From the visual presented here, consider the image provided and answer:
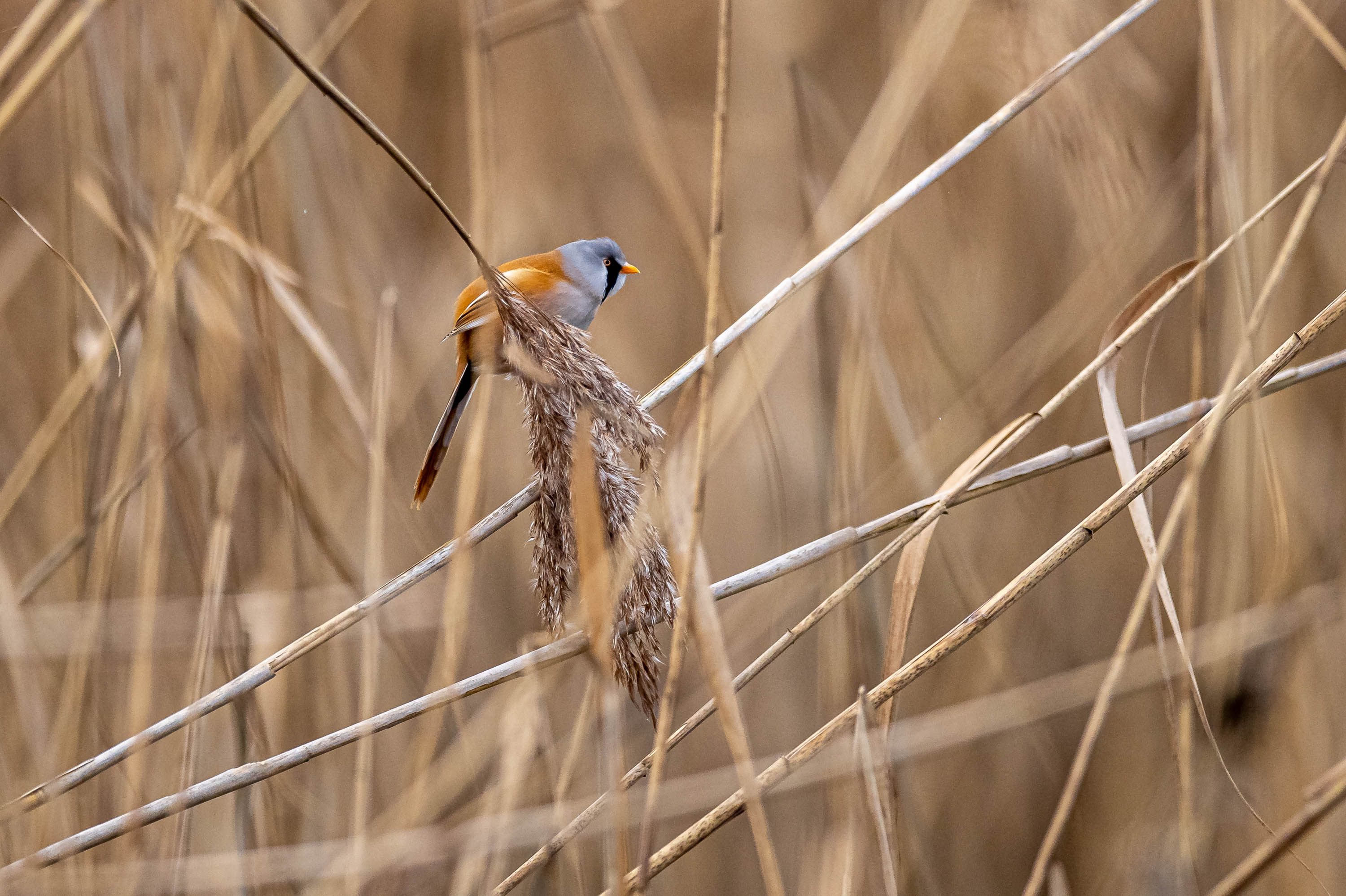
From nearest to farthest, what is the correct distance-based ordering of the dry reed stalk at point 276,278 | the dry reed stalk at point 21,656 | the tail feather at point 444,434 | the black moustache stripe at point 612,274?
the dry reed stalk at point 21,656, the dry reed stalk at point 276,278, the tail feather at point 444,434, the black moustache stripe at point 612,274

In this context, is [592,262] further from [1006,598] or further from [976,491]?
[1006,598]

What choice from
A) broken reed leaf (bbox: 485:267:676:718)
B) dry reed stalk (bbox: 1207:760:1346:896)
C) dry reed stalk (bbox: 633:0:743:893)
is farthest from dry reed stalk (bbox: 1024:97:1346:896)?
broken reed leaf (bbox: 485:267:676:718)

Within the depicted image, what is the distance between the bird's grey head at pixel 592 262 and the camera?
140cm

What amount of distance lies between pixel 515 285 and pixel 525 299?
204 millimetres

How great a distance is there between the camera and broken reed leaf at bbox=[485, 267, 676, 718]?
29.7 inches

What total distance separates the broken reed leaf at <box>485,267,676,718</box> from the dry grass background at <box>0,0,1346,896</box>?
0.05m

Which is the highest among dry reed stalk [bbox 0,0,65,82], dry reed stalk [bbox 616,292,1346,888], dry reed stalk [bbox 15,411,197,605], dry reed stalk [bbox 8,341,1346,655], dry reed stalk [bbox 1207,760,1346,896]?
dry reed stalk [bbox 0,0,65,82]

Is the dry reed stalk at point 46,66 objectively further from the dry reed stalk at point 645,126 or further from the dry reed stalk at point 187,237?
the dry reed stalk at point 645,126

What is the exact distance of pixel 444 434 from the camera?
115 centimetres

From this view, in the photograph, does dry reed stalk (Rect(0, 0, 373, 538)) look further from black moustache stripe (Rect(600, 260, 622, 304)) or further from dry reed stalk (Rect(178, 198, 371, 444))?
black moustache stripe (Rect(600, 260, 622, 304))

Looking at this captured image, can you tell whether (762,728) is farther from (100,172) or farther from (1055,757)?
(100,172)

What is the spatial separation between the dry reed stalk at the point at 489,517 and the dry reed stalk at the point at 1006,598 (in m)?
0.09

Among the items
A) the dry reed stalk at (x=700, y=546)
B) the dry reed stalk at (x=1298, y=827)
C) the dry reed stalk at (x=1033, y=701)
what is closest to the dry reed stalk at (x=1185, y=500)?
the dry reed stalk at (x=1298, y=827)

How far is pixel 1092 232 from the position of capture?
114cm
